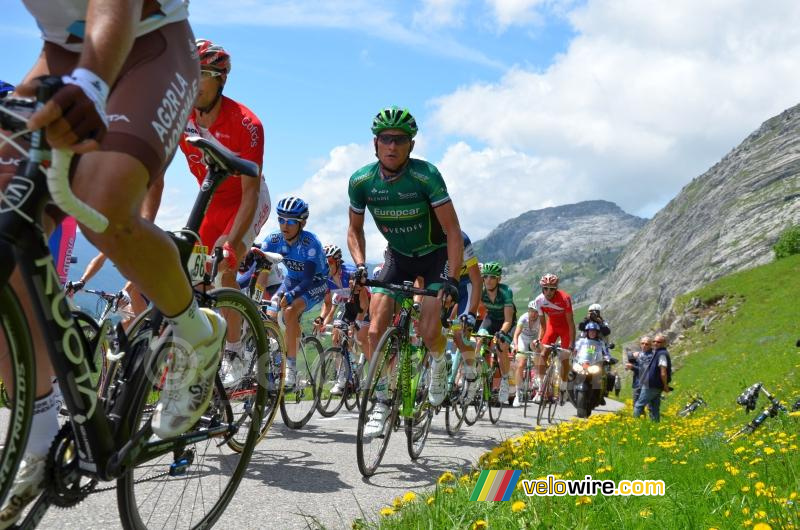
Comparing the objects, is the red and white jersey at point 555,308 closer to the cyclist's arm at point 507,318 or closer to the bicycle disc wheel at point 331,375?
the cyclist's arm at point 507,318

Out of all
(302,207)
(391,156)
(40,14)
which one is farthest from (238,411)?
(302,207)

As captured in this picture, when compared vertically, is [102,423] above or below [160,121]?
below

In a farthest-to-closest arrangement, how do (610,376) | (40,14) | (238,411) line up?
(610,376), (238,411), (40,14)

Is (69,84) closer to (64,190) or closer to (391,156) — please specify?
(64,190)

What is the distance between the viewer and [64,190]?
1937 millimetres

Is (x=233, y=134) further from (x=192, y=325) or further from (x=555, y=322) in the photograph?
(x=555, y=322)

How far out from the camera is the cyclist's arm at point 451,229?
639cm

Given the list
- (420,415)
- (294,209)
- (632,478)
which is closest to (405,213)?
(420,415)

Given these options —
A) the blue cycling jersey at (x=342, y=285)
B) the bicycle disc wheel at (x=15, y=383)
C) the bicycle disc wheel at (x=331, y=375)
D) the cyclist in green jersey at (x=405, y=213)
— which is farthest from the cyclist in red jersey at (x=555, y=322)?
the bicycle disc wheel at (x=15, y=383)

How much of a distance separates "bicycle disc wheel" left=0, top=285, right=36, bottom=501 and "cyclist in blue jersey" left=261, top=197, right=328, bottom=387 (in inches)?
262

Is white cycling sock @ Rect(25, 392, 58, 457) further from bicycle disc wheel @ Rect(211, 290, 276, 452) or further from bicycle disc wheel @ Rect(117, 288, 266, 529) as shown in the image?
bicycle disc wheel @ Rect(211, 290, 276, 452)

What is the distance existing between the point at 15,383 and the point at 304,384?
21.5ft

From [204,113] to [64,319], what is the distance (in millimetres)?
3631

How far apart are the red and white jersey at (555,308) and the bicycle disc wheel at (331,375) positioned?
5.49 metres
